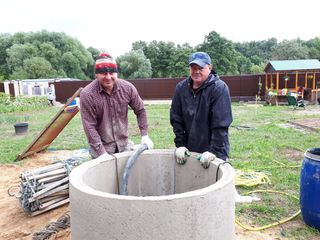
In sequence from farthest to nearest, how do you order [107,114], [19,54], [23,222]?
1. [19,54]
2. [23,222]
3. [107,114]

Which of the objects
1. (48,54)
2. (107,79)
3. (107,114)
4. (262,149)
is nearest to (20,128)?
(262,149)

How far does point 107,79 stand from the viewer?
127 inches

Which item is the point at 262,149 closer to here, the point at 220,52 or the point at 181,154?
the point at 181,154

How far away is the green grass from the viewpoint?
13.1 ft

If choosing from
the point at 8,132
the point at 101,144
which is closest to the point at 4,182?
the point at 101,144

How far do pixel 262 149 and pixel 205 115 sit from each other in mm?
4395

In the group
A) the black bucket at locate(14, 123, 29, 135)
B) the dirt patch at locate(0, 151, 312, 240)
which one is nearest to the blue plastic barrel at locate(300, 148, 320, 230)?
the dirt patch at locate(0, 151, 312, 240)

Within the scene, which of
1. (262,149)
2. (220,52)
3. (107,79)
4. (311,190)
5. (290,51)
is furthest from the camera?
(290,51)

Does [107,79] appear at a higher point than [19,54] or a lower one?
lower

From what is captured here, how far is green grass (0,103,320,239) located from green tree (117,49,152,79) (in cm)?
2695

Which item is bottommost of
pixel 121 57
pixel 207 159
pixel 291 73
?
pixel 207 159

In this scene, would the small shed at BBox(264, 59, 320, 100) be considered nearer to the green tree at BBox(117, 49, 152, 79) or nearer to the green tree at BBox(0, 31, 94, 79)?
the green tree at BBox(117, 49, 152, 79)

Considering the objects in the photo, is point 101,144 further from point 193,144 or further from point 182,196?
point 182,196

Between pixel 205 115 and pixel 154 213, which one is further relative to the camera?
pixel 205 115
